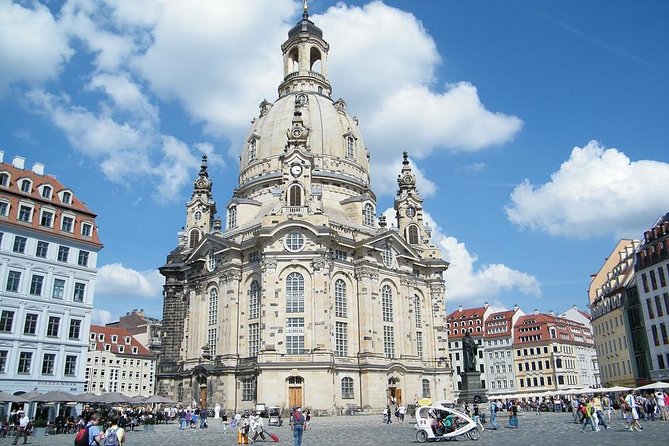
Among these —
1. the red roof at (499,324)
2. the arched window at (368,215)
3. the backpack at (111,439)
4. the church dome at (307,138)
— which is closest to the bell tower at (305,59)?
the church dome at (307,138)

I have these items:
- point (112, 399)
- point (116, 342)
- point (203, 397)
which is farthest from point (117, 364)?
point (112, 399)

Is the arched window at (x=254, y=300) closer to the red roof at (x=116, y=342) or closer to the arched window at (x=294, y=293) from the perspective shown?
the arched window at (x=294, y=293)

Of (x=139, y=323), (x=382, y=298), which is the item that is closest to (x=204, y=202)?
(x=382, y=298)

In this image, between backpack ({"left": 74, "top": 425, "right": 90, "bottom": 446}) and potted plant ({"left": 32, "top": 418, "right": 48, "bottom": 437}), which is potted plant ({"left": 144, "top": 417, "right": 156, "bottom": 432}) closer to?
potted plant ({"left": 32, "top": 418, "right": 48, "bottom": 437})

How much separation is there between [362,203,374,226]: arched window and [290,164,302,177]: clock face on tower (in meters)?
10.8

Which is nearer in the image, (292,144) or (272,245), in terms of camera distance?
(272,245)

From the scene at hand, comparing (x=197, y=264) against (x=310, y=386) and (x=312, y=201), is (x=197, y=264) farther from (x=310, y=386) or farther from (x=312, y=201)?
(x=310, y=386)

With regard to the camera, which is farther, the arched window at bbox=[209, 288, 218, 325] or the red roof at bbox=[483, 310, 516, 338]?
the red roof at bbox=[483, 310, 516, 338]

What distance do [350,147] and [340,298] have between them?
23.5 m

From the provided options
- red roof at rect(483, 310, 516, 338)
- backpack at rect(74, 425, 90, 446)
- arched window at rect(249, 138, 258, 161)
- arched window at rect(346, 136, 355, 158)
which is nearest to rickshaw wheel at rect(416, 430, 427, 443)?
backpack at rect(74, 425, 90, 446)

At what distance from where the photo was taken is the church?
5462 centimetres

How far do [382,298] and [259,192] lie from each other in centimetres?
2084

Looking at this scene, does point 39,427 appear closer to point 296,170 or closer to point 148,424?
point 148,424

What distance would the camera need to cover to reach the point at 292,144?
2532 inches
